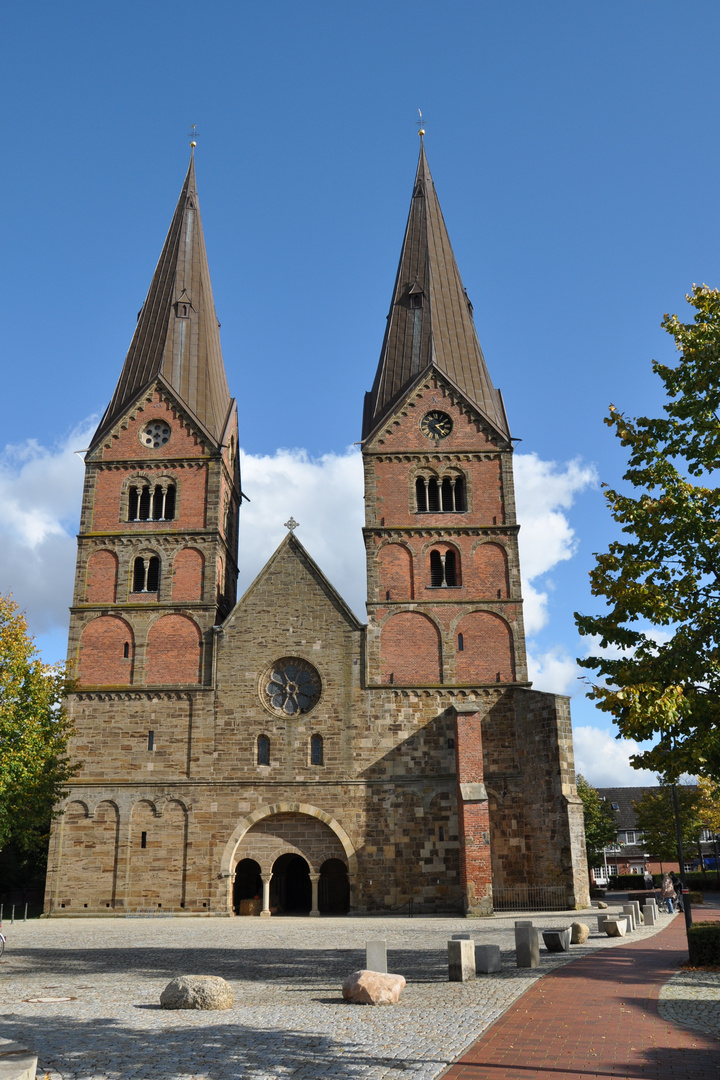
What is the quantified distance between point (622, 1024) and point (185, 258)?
4330cm

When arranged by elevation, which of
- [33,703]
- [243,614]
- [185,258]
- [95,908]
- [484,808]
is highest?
[185,258]

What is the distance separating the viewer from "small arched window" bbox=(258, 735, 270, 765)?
118 ft

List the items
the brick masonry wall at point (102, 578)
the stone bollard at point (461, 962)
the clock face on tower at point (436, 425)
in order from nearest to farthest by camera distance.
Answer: the stone bollard at point (461, 962) < the brick masonry wall at point (102, 578) < the clock face on tower at point (436, 425)

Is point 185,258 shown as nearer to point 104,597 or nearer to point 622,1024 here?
point 104,597

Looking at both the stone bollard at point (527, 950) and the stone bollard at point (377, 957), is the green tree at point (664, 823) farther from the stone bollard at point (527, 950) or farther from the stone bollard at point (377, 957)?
the stone bollard at point (377, 957)

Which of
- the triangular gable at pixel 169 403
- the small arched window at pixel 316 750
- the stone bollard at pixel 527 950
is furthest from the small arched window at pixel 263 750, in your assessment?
the stone bollard at pixel 527 950

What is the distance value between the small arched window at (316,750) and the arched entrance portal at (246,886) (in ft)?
14.9

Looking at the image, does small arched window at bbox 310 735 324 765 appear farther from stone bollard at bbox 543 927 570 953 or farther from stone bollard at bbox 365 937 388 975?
stone bollard at bbox 365 937 388 975

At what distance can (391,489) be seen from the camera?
40.1 m

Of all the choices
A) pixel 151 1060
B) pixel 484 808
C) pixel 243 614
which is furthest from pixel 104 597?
pixel 151 1060

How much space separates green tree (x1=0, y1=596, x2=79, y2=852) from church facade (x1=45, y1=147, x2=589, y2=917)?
269 cm

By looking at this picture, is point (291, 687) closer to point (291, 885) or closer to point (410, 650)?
point (410, 650)

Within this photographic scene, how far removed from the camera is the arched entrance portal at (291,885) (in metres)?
36.9

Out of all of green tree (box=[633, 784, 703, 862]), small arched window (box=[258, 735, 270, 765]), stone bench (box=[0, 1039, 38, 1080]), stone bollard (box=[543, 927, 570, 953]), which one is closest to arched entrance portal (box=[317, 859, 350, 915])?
small arched window (box=[258, 735, 270, 765])
